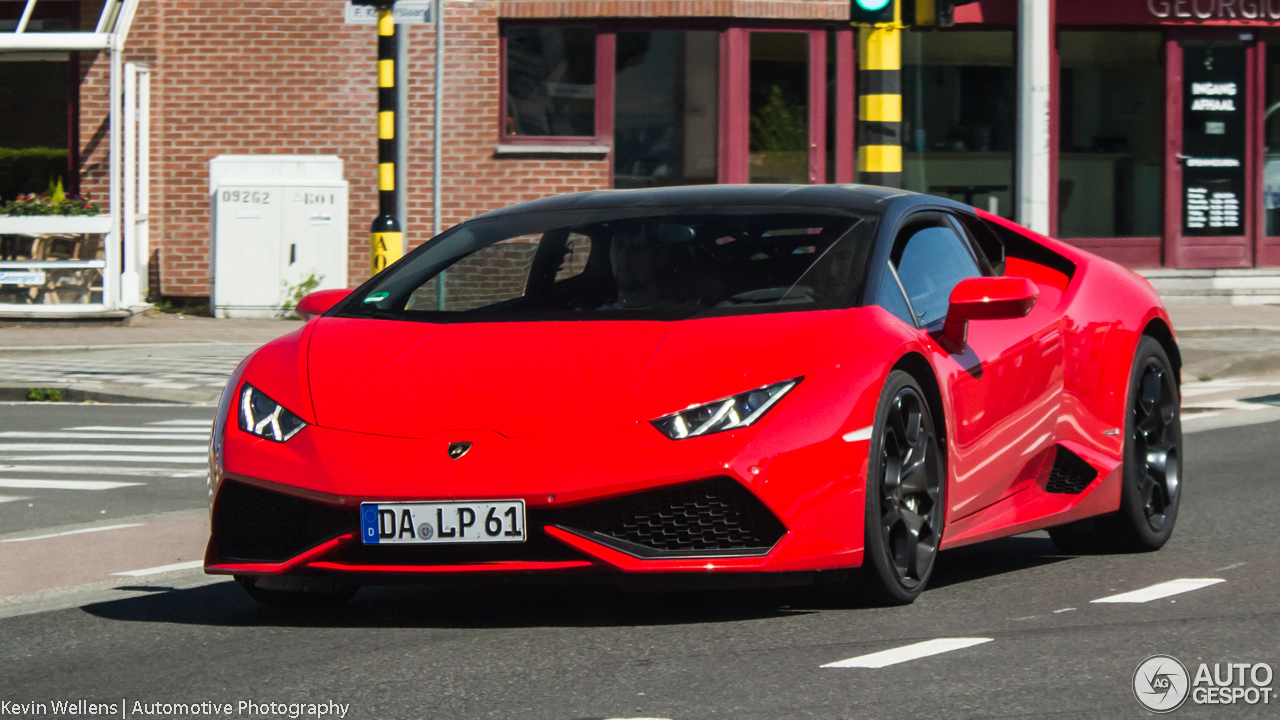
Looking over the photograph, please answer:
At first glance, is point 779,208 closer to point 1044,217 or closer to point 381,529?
point 381,529

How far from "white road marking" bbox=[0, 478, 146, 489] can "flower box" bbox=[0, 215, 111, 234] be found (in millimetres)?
9718

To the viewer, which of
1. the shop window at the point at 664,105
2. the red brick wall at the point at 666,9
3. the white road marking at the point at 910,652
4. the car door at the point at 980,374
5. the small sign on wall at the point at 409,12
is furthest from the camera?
the shop window at the point at 664,105

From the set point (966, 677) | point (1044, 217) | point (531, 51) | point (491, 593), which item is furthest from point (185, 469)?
point (531, 51)

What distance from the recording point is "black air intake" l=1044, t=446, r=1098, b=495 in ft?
20.3

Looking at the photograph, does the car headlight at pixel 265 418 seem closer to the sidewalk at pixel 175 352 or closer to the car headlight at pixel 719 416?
the car headlight at pixel 719 416

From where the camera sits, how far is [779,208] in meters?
5.86

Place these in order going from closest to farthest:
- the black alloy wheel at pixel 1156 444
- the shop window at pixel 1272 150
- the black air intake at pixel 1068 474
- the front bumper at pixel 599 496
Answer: the front bumper at pixel 599 496
the black air intake at pixel 1068 474
the black alloy wheel at pixel 1156 444
the shop window at pixel 1272 150

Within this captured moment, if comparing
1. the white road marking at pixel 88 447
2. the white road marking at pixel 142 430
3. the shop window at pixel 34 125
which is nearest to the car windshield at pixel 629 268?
the white road marking at pixel 88 447

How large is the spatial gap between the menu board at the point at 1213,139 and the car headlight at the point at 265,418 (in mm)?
17024

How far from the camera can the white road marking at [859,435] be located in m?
4.93

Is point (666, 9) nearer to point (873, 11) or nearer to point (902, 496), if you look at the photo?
point (873, 11)

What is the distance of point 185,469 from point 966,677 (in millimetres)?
6014

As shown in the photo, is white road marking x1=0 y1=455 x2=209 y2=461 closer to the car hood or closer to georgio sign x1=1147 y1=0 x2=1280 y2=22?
the car hood

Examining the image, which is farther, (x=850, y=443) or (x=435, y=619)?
(x=435, y=619)
